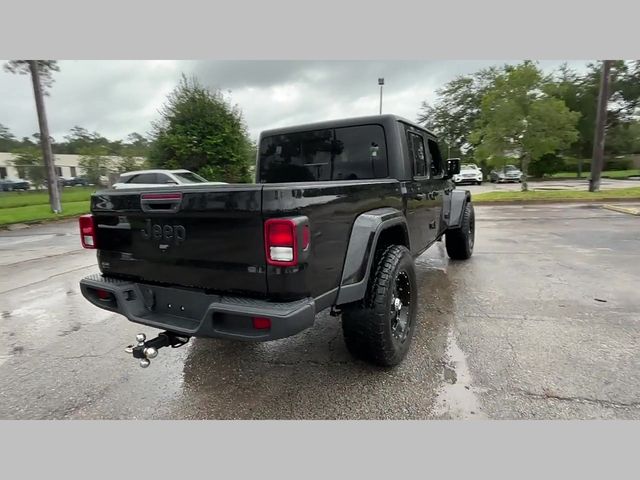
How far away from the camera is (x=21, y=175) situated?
32.8m

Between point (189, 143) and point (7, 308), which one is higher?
point (189, 143)

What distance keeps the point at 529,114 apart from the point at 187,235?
15114 millimetres

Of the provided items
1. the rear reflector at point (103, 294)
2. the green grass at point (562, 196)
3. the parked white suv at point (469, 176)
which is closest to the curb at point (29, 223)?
the rear reflector at point (103, 294)

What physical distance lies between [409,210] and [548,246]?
196 inches

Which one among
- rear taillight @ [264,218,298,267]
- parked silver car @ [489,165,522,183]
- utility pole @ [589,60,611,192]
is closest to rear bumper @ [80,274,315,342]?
rear taillight @ [264,218,298,267]

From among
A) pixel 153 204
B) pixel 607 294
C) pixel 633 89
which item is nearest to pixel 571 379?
pixel 607 294

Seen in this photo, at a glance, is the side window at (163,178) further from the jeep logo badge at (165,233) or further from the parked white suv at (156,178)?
the jeep logo badge at (165,233)

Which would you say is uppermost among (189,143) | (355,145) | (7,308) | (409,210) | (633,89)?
(633,89)

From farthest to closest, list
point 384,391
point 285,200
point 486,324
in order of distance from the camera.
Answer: point 486,324, point 384,391, point 285,200

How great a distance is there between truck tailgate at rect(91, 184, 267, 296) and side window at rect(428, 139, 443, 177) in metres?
2.98

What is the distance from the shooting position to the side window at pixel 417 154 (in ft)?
12.0

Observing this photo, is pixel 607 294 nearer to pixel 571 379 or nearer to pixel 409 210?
pixel 571 379

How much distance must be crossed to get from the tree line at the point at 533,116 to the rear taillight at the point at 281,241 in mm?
14539

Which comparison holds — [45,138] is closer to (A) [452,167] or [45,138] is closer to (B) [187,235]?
(A) [452,167]
